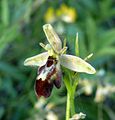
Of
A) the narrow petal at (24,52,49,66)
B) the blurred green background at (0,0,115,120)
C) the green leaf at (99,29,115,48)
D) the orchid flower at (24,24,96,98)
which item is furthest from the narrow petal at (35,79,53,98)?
the green leaf at (99,29,115,48)

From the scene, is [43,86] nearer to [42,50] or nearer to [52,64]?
[52,64]

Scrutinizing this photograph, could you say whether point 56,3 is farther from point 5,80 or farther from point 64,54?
point 64,54

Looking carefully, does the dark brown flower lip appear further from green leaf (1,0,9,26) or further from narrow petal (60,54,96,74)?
green leaf (1,0,9,26)

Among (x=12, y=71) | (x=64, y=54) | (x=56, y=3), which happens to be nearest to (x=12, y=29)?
(x=12, y=71)

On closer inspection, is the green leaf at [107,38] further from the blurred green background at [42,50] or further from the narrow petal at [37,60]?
the narrow petal at [37,60]

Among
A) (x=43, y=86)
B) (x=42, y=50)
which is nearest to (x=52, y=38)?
(x=43, y=86)

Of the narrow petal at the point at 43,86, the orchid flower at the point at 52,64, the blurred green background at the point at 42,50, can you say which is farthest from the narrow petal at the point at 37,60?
the blurred green background at the point at 42,50
